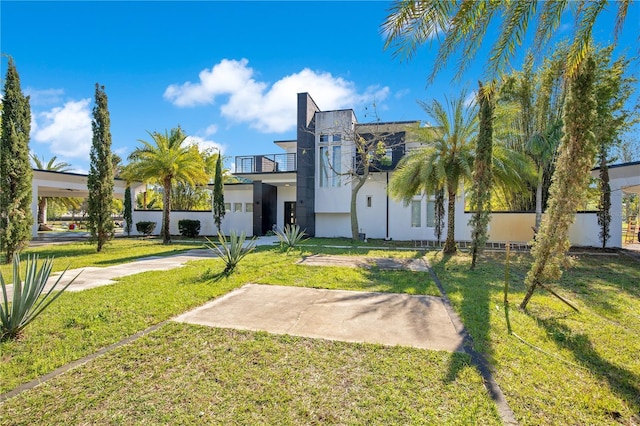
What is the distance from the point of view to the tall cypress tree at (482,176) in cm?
891

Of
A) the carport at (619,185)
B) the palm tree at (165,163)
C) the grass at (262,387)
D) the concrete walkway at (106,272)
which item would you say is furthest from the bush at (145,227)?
the carport at (619,185)

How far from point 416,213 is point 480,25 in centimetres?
1424

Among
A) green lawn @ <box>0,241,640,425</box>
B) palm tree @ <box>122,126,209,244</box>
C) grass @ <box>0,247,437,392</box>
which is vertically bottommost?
green lawn @ <box>0,241,640,425</box>

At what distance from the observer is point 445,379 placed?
3.03 metres

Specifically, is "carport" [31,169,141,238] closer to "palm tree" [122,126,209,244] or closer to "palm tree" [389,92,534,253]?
"palm tree" [122,126,209,244]

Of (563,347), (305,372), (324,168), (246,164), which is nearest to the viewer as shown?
(305,372)

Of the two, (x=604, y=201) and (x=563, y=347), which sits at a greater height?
(x=604, y=201)

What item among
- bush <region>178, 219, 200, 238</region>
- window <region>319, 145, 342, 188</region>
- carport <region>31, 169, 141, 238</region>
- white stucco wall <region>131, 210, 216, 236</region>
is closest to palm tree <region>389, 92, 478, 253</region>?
window <region>319, 145, 342, 188</region>

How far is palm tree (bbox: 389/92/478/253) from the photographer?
40.1 ft

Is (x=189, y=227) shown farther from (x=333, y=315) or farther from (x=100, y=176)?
(x=333, y=315)

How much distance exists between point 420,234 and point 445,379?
53.2ft

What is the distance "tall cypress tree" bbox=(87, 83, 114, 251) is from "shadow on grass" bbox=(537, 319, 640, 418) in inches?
617

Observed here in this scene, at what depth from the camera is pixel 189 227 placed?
21.1 m

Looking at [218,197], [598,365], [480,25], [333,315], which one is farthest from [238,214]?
[598,365]
